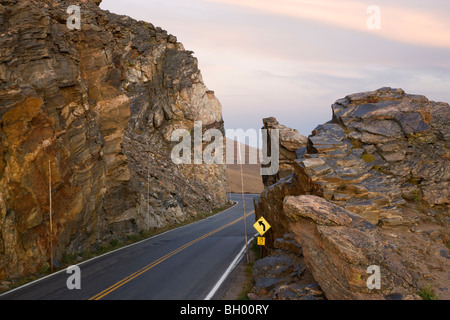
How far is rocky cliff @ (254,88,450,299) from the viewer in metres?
10.8

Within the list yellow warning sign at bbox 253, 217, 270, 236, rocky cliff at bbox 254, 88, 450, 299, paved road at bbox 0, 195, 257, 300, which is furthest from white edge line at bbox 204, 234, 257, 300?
yellow warning sign at bbox 253, 217, 270, 236

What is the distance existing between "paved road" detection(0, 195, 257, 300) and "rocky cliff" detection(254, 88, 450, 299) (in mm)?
3210

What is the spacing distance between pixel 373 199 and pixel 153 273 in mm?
9968

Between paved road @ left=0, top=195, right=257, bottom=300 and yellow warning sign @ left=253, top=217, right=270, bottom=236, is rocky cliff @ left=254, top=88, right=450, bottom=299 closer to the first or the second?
yellow warning sign @ left=253, top=217, right=270, bottom=236

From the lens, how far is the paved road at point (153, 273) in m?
14.6

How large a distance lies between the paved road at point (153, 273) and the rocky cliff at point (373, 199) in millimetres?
3210

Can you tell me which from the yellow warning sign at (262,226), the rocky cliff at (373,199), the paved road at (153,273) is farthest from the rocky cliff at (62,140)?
the rocky cliff at (373,199)

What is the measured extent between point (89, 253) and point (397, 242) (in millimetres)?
16924

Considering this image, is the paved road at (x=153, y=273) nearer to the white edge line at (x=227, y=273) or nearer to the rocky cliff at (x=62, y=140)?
the white edge line at (x=227, y=273)

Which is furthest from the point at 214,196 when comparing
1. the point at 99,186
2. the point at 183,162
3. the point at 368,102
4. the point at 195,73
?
the point at 368,102

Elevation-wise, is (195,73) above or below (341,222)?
above

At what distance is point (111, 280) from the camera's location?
1667 cm
